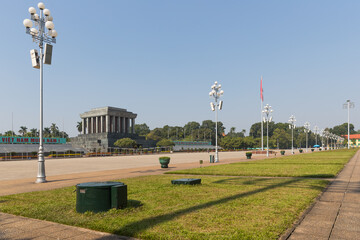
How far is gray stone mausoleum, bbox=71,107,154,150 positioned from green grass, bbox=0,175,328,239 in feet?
315

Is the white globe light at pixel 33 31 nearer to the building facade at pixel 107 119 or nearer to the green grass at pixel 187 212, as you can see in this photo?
the green grass at pixel 187 212

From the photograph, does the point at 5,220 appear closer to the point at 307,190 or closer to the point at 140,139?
the point at 307,190

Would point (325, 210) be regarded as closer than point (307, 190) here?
Yes

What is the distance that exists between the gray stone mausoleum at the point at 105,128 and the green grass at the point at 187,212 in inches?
3786

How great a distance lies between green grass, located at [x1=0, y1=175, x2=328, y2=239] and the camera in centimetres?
602

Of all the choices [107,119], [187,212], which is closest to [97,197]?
Result: [187,212]

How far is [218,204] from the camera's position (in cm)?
866

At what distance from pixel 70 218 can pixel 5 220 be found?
5.68ft

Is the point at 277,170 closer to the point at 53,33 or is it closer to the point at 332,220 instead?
the point at 332,220

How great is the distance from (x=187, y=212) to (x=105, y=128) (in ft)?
379

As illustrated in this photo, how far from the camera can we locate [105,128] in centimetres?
11869

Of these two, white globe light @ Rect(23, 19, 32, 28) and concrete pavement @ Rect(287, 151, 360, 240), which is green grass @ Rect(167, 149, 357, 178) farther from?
white globe light @ Rect(23, 19, 32, 28)

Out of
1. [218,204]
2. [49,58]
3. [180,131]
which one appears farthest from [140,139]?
[218,204]

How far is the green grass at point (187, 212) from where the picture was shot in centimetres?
602
